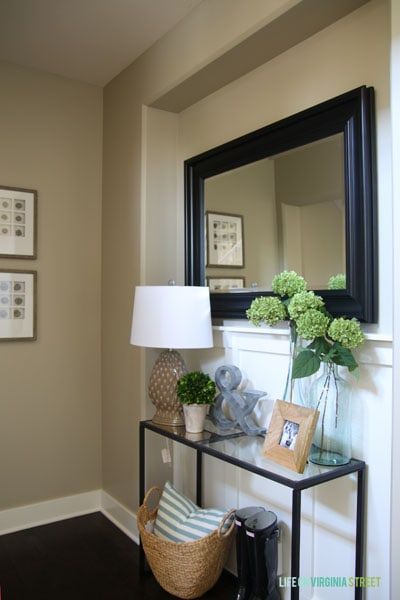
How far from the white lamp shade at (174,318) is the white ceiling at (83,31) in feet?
4.32

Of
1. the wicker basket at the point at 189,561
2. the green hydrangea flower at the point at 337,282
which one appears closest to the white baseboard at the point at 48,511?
the wicker basket at the point at 189,561

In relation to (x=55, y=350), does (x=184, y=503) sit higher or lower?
lower

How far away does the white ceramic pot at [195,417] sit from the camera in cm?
219

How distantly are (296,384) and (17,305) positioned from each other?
174cm

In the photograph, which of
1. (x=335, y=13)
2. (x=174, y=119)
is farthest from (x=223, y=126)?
(x=335, y=13)

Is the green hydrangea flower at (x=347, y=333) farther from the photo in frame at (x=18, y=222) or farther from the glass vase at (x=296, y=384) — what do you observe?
the photo in frame at (x=18, y=222)

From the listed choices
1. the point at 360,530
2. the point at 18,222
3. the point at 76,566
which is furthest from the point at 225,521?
the point at 18,222

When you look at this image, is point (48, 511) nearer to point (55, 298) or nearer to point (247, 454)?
point (55, 298)

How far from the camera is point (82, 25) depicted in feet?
8.11

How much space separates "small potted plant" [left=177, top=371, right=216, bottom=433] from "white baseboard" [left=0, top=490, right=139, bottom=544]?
908 mm

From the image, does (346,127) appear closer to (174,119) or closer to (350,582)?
(174,119)

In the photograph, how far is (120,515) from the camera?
2.88m

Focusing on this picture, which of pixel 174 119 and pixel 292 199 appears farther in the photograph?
pixel 174 119

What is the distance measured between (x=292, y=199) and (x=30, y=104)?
1.79m
